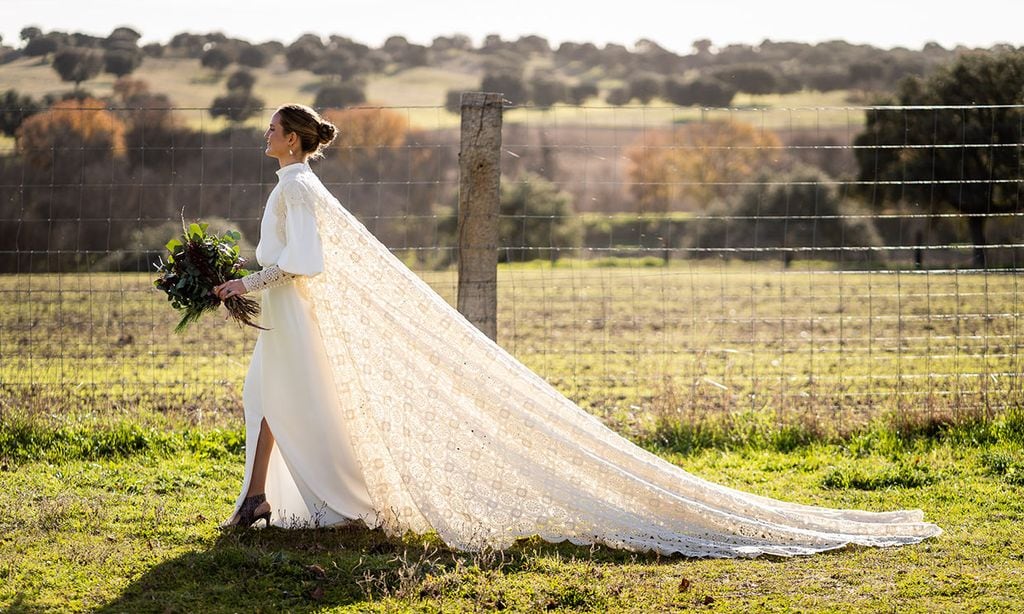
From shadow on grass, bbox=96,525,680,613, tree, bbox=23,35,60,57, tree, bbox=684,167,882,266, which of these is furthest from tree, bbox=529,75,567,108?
shadow on grass, bbox=96,525,680,613

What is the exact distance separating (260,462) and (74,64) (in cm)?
4185

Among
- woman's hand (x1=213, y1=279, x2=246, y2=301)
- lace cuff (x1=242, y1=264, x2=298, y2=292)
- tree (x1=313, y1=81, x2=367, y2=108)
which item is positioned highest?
tree (x1=313, y1=81, x2=367, y2=108)

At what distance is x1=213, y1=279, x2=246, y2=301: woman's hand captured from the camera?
5598 mm

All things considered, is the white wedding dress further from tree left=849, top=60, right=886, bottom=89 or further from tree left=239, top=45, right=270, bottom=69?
tree left=849, top=60, right=886, bottom=89

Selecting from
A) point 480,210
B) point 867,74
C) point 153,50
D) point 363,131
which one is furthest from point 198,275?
point 867,74

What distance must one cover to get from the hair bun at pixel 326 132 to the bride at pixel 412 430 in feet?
0.03

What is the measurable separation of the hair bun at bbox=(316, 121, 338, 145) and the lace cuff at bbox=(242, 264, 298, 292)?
2.51 ft

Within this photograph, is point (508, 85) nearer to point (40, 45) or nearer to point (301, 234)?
point (40, 45)

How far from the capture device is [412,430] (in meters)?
5.73

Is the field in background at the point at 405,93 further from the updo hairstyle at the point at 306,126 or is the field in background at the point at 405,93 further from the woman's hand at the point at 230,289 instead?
the woman's hand at the point at 230,289

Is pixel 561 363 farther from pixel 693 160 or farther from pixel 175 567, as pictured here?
pixel 693 160

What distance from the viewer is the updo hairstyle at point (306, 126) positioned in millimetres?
5711

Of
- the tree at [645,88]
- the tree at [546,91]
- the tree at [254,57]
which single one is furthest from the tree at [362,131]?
the tree at [546,91]

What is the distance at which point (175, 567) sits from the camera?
17.0ft
